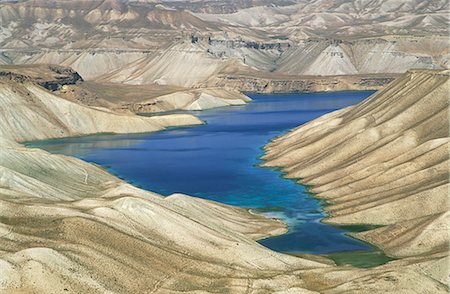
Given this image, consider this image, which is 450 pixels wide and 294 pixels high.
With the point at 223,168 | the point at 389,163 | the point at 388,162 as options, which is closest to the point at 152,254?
the point at 389,163

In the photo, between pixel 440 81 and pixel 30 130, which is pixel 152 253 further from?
pixel 30 130

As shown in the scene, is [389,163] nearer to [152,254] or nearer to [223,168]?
[223,168]

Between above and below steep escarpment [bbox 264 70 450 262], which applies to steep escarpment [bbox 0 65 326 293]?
below

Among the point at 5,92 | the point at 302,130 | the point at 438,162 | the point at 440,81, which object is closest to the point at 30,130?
the point at 5,92

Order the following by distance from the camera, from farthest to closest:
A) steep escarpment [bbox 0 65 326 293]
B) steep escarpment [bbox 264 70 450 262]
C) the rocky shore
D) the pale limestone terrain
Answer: steep escarpment [bbox 264 70 450 262]
the rocky shore
the pale limestone terrain
steep escarpment [bbox 0 65 326 293]

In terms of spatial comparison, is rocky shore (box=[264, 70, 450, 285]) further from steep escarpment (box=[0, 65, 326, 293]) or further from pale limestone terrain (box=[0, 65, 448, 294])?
steep escarpment (box=[0, 65, 326, 293])

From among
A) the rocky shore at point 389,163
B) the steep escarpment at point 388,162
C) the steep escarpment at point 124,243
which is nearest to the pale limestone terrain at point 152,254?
the steep escarpment at point 124,243

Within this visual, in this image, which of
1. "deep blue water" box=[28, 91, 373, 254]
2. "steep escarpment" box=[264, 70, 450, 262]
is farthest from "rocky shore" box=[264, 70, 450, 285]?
"deep blue water" box=[28, 91, 373, 254]
